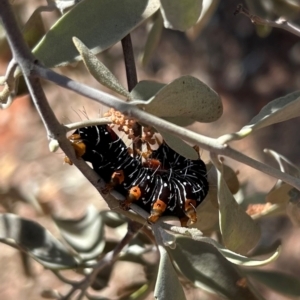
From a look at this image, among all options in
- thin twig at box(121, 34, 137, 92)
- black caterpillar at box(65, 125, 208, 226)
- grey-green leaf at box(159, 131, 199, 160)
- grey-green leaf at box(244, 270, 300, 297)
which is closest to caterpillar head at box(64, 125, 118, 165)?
black caterpillar at box(65, 125, 208, 226)

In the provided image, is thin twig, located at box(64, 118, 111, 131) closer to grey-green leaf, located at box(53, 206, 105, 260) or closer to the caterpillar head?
the caterpillar head

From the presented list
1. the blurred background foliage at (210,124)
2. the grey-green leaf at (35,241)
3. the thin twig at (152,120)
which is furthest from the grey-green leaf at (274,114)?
the blurred background foliage at (210,124)

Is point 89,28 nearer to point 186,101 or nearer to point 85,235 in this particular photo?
point 186,101

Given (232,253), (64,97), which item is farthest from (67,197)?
(232,253)

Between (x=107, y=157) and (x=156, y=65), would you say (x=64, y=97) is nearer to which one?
(x=156, y=65)

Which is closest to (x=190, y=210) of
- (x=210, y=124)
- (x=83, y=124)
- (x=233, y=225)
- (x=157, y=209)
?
(x=157, y=209)

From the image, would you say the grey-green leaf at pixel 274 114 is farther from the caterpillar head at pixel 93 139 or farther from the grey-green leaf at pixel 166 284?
the caterpillar head at pixel 93 139
